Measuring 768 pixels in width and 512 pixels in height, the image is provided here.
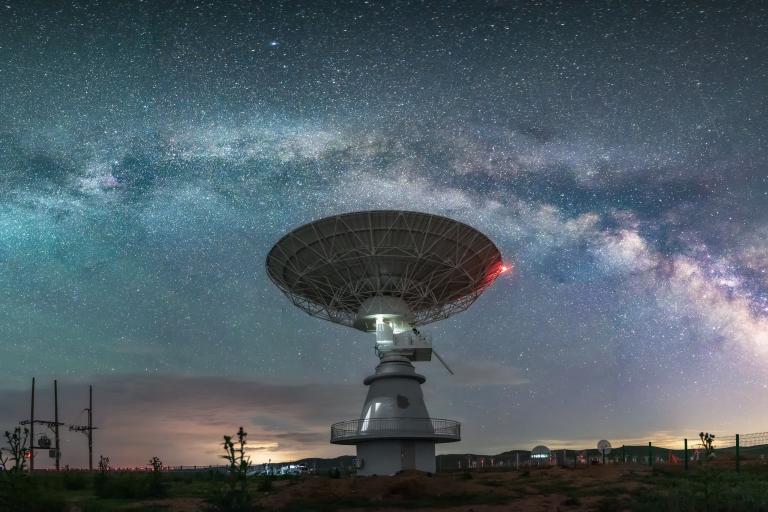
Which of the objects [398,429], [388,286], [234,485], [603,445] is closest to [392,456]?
[398,429]

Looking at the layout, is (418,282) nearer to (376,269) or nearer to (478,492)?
(376,269)

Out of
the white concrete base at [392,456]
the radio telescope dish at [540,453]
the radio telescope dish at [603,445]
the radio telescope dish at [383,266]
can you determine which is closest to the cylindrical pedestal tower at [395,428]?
the white concrete base at [392,456]

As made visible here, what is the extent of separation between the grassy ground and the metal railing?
14.9ft

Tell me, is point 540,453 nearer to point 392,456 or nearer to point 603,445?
point 603,445

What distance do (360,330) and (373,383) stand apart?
363 cm

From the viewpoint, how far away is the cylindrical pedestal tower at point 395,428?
4038 centimetres

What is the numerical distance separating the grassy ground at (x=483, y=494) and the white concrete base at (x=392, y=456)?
4872 mm

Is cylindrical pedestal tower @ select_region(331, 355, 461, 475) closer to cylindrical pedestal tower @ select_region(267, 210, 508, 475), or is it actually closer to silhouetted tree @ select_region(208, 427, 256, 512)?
cylindrical pedestal tower @ select_region(267, 210, 508, 475)

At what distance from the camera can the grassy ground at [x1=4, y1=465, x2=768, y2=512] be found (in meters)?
23.0

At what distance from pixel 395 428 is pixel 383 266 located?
32.7ft

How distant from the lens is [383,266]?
137 ft

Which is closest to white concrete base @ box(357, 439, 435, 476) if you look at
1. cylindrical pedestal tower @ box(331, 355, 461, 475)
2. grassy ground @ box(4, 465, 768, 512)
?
cylindrical pedestal tower @ box(331, 355, 461, 475)

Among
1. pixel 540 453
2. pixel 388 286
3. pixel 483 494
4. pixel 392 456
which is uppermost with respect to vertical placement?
pixel 388 286

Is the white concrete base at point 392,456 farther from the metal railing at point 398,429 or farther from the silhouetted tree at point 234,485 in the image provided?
the silhouetted tree at point 234,485
